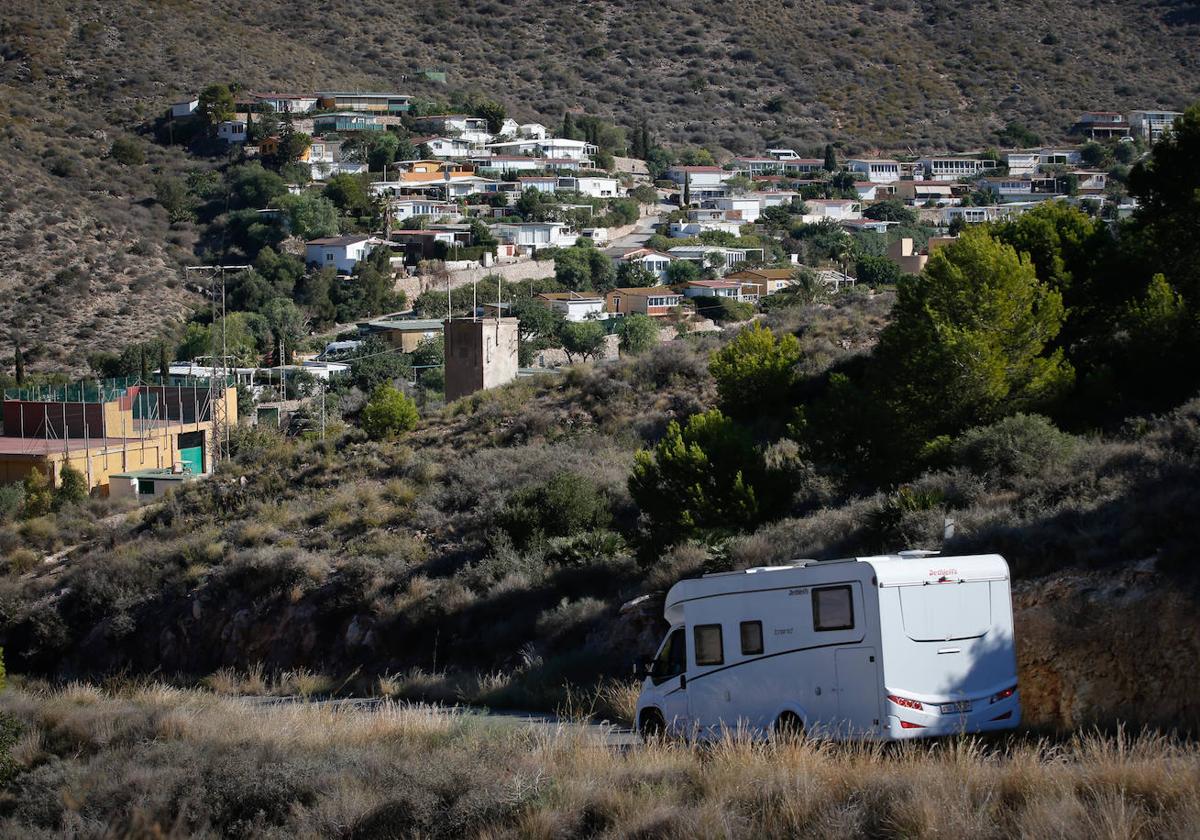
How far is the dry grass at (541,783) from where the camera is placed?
7645mm

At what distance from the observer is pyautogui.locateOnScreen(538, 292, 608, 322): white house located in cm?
7138

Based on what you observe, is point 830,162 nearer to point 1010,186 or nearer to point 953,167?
point 953,167

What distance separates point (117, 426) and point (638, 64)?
9880 cm

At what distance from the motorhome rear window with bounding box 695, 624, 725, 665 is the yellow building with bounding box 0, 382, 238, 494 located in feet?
115

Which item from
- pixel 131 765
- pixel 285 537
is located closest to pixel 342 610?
pixel 285 537

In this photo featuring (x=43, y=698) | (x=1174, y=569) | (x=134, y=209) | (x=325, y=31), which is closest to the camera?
(x=1174, y=569)

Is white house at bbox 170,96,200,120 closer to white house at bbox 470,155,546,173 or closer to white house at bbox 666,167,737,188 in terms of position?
white house at bbox 470,155,546,173

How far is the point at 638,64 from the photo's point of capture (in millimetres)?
137125

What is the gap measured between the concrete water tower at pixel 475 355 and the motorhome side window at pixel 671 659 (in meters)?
27.4

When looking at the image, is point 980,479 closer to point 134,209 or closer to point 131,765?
point 131,765

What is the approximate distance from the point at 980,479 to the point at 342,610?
440 inches

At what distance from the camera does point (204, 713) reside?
42.1 ft

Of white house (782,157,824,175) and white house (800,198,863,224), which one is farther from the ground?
white house (782,157,824,175)

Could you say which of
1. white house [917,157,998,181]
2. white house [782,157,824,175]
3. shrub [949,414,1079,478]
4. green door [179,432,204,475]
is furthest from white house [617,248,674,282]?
shrub [949,414,1079,478]
